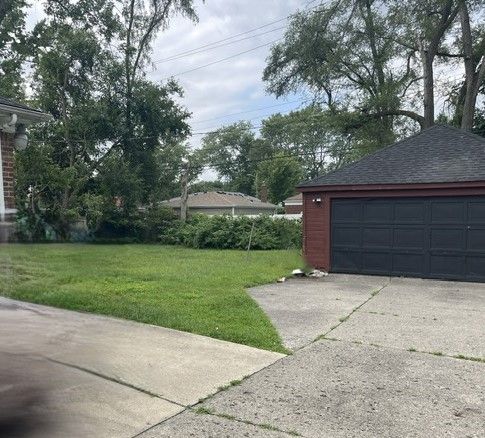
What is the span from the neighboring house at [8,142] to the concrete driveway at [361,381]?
391 centimetres

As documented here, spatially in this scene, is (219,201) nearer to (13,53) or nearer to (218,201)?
(218,201)

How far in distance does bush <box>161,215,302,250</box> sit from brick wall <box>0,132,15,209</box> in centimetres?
1081

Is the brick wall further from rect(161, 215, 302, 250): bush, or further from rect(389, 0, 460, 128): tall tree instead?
rect(389, 0, 460, 128): tall tree

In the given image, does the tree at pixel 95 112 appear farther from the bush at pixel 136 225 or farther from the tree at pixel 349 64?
the tree at pixel 349 64

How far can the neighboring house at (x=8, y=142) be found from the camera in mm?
6082

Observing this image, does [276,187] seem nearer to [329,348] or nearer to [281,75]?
[281,75]

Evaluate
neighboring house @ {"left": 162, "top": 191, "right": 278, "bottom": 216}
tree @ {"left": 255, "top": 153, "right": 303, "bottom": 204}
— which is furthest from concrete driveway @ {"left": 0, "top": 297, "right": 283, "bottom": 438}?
tree @ {"left": 255, "top": 153, "right": 303, "bottom": 204}

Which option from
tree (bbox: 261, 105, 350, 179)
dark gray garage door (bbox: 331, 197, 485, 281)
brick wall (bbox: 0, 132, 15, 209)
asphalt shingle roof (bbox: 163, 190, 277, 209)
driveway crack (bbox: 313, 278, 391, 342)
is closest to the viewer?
driveway crack (bbox: 313, 278, 391, 342)

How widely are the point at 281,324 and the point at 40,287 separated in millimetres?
3748

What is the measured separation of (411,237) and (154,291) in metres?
5.76

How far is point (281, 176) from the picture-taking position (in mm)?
37156

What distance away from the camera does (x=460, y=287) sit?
27.9ft

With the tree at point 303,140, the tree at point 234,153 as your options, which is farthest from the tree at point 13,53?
the tree at point 234,153

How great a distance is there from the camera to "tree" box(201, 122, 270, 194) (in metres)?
49.8
